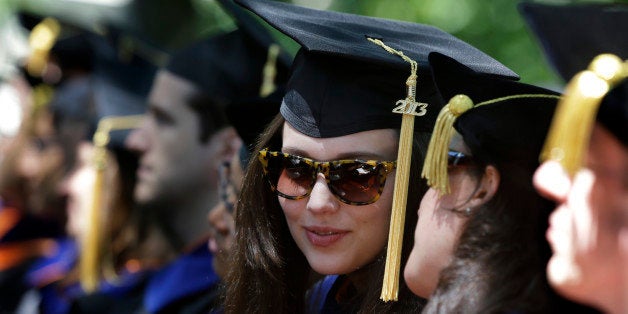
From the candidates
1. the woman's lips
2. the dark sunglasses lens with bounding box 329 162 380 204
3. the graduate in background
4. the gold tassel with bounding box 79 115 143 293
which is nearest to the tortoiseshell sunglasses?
the dark sunglasses lens with bounding box 329 162 380 204

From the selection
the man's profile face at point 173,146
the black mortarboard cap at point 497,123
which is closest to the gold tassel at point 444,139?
the black mortarboard cap at point 497,123

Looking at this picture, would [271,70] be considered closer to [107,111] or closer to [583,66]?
[107,111]

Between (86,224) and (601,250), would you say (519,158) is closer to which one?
(601,250)

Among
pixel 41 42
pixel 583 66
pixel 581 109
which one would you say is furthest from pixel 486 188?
pixel 41 42

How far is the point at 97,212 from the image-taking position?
18.1 ft

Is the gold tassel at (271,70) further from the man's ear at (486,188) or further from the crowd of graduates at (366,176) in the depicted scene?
the man's ear at (486,188)

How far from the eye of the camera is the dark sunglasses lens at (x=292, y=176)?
9.23ft

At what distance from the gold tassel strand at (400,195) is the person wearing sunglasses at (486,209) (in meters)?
0.36

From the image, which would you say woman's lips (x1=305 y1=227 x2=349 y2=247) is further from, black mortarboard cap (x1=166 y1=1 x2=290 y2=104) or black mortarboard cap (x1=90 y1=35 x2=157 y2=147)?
black mortarboard cap (x1=90 y1=35 x2=157 y2=147)

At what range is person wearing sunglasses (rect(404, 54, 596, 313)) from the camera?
2.02 meters

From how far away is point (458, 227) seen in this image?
216 centimetres

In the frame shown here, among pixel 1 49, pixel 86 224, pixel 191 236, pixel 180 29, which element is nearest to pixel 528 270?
pixel 191 236

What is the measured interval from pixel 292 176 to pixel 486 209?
87 centimetres

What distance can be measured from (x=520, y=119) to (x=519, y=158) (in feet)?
0.30
